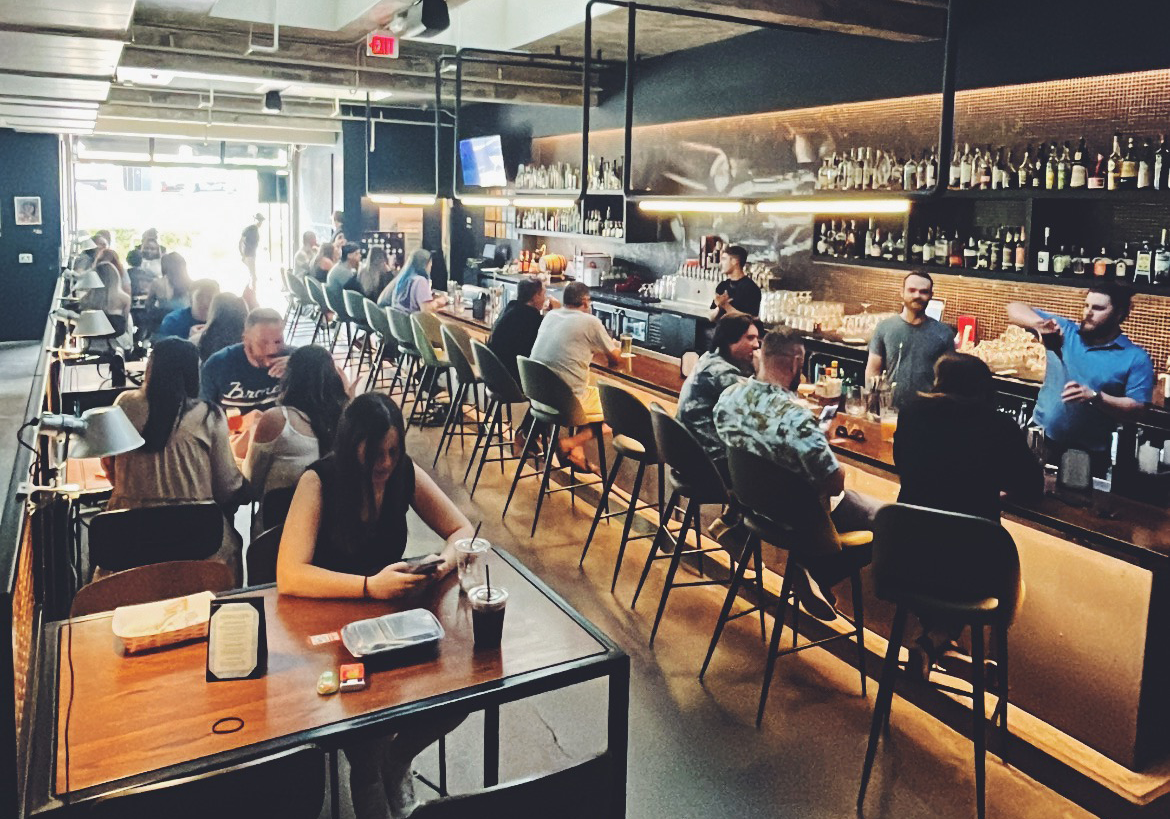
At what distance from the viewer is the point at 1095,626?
3059 mm

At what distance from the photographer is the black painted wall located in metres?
12.7

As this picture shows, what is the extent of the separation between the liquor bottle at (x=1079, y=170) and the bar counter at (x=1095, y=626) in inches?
96.5

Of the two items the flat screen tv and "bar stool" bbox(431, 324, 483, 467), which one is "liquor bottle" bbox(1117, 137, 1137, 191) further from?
the flat screen tv

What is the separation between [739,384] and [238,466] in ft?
6.68

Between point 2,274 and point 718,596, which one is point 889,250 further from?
point 2,274

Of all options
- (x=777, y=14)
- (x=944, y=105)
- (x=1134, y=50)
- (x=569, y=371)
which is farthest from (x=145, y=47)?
(x=1134, y=50)

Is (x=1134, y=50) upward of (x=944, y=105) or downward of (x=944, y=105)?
upward

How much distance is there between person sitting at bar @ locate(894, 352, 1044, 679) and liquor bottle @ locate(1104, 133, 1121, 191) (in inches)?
87.5

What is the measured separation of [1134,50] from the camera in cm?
467

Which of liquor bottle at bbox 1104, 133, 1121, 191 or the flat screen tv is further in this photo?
the flat screen tv

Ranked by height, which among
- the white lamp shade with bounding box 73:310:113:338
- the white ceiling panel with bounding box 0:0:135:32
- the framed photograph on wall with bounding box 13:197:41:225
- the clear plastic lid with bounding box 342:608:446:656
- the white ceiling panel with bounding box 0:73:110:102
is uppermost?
the white ceiling panel with bounding box 0:73:110:102

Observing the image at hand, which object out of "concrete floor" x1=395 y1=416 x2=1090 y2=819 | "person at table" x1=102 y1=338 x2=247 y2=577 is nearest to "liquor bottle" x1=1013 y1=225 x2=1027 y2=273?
"concrete floor" x1=395 y1=416 x2=1090 y2=819

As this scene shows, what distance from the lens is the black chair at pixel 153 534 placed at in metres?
3.10

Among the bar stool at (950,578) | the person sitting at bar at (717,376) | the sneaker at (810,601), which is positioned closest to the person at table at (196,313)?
the person sitting at bar at (717,376)
